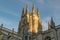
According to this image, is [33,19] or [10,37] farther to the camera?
[33,19]

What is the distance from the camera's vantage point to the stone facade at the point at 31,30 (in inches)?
1843

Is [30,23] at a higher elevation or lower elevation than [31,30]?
higher

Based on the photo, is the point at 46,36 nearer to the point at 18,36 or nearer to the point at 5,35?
the point at 18,36

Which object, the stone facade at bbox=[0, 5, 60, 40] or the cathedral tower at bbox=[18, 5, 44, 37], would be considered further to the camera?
the cathedral tower at bbox=[18, 5, 44, 37]

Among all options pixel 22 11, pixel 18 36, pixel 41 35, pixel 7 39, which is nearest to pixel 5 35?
pixel 7 39

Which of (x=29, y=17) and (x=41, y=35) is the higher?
(x=29, y=17)

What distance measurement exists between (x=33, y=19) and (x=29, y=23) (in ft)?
10.4

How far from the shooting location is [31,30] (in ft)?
202

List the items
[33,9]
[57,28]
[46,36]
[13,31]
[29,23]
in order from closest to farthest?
[57,28] → [46,36] → [13,31] → [29,23] → [33,9]

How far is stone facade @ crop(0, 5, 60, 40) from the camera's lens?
4681cm

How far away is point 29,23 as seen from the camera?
62.8 metres

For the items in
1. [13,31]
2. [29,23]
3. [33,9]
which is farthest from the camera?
[33,9]

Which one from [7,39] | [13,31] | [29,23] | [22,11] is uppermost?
[22,11]

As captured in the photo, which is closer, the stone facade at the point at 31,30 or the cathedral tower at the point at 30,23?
the stone facade at the point at 31,30
